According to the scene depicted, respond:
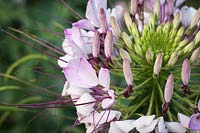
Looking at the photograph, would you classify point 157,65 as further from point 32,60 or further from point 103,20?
point 32,60

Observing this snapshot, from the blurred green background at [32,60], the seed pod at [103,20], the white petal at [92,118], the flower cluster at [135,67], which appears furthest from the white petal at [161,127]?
the blurred green background at [32,60]

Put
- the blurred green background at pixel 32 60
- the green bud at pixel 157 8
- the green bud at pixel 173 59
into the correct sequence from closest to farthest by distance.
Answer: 1. the green bud at pixel 173 59
2. the green bud at pixel 157 8
3. the blurred green background at pixel 32 60

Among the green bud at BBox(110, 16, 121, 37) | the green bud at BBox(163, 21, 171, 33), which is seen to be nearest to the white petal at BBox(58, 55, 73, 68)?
the green bud at BBox(110, 16, 121, 37)

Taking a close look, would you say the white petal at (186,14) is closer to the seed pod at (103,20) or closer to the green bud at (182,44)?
the green bud at (182,44)

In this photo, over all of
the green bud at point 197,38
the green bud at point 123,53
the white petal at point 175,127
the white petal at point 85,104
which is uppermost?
the green bud at point 197,38

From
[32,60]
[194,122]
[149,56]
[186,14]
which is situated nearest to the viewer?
[194,122]

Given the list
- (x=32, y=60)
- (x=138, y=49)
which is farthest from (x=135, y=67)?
(x=32, y=60)

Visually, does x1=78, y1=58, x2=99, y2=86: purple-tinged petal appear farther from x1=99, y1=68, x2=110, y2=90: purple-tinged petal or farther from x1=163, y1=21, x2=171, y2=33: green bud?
x1=163, y1=21, x2=171, y2=33: green bud
